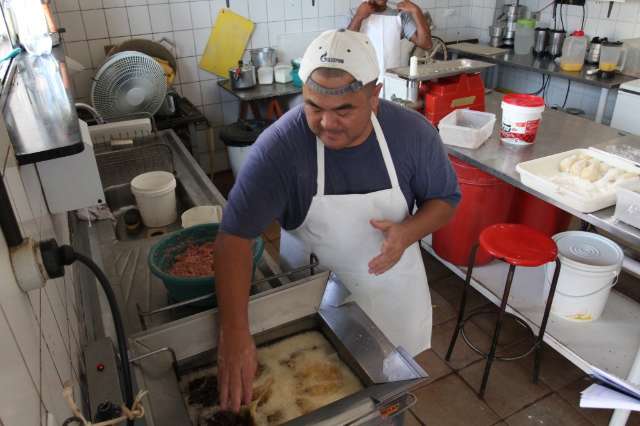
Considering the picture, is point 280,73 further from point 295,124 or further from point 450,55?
point 295,124

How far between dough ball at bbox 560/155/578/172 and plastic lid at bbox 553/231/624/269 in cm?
33

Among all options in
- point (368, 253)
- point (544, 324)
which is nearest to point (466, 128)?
point (544, 324)

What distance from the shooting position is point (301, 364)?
1229mm

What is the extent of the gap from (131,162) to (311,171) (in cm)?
131

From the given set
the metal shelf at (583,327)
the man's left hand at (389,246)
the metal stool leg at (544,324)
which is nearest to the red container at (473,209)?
the metal shelf at (583,327)

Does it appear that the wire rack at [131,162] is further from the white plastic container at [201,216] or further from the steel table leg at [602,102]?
the steel table leg at [602,102]

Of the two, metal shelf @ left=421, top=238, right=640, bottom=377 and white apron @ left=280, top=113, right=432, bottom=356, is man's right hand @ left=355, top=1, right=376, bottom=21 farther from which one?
white apron @ left=280, top=113, right=432, bottom=356

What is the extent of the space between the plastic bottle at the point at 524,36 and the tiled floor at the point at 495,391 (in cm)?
317

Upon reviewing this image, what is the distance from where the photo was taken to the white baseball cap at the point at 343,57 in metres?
1.25

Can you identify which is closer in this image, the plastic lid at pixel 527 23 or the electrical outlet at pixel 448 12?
the plastic lid at pixel 527 23

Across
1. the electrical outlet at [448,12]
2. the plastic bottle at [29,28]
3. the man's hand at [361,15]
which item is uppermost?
the plastic bottle at [29,28]

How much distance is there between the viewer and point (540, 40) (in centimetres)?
460

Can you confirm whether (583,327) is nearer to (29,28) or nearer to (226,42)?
(29,28)

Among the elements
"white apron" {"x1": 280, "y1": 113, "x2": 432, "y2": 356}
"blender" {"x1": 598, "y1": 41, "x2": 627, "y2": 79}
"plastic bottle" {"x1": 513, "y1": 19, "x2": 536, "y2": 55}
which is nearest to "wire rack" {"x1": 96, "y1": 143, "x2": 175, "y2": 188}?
"white apron" {"x1": 280, "y1": 113, "x2": 432, "y2": 356}
